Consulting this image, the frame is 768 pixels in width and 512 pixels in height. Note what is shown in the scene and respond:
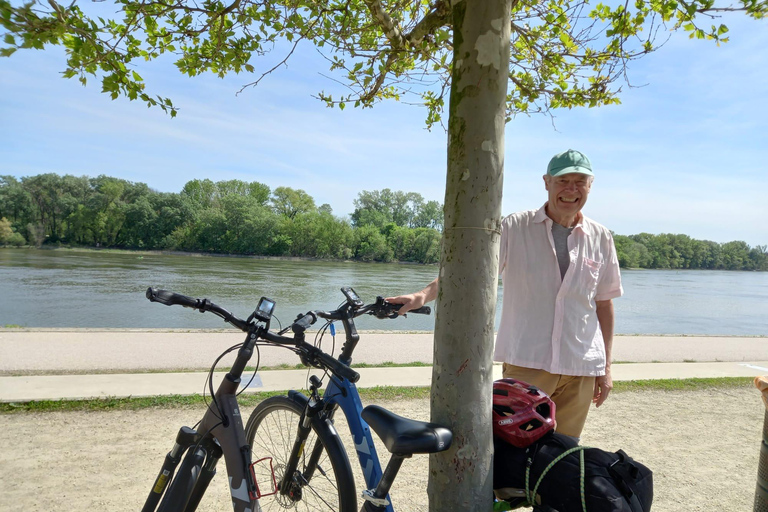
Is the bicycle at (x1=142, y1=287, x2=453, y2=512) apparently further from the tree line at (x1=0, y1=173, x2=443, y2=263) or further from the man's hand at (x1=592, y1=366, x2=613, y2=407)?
the tree line at (x1=0, y1=173, x2=443, y2=263)

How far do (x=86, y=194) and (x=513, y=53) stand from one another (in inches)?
4157

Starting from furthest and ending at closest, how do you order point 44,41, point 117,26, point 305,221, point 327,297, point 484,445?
point 305,221
point 327,297
point 117,26
point 44,41
point 484,445

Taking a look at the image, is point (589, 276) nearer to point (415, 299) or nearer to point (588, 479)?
point (415, 299)

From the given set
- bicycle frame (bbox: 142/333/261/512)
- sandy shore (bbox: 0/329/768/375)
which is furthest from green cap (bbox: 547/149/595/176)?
sandy shore (bbox: 0/329/768/375)

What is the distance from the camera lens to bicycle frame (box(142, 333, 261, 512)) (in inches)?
88.3

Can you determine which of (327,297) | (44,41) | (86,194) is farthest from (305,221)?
(44,41)

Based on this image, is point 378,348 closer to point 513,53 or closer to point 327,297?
point 513,53

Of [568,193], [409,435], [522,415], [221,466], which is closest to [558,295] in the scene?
[568,193]

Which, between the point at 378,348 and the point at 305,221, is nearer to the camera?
the point at 378,348

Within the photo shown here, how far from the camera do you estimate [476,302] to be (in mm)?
1900

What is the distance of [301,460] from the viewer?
2699 millimetres

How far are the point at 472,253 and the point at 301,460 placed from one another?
155 centimetres

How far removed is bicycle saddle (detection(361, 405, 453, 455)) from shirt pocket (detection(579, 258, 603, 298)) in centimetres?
126

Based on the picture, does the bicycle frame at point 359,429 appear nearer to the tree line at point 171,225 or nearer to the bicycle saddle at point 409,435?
the bicycle saddle at point 409,435
